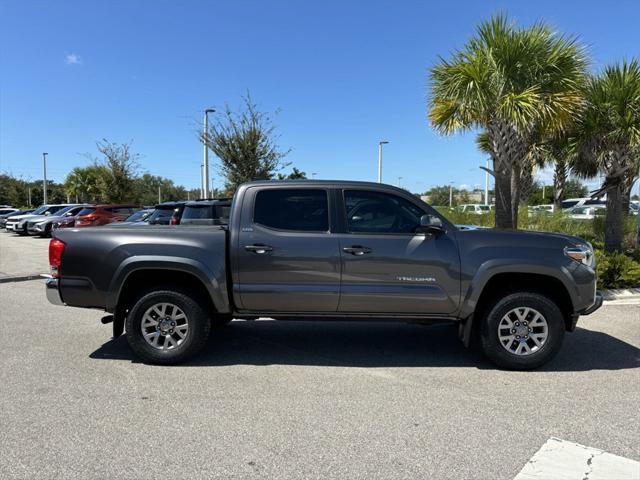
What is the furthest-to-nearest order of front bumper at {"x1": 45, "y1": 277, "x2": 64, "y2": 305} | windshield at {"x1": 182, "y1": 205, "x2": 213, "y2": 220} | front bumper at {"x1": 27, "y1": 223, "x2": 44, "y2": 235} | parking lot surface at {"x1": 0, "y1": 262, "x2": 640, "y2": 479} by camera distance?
front bumper at {"x1": 27, "y1": 223, "x2": 44, "y2": 235} < windshield at {"x1": 182, "y1": 205, "x2": 213, "y2": 220} < front bumper at {"x1": 45, "y1": 277, "x2": 64, "y2": 305} < parking lot surface at {"x1": 0, "y1": 262, "x2": 640, "y2": 479}

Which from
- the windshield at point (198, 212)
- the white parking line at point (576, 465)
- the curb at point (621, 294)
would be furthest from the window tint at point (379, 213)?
the curb at point (621, 294)

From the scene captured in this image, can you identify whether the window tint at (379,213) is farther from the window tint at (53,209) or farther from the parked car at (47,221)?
the window tint at (53,209)

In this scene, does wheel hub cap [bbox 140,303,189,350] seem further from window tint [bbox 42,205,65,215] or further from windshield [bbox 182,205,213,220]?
window tint [bbox 42,205,65,215]

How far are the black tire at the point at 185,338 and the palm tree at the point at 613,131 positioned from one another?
9.27 metres

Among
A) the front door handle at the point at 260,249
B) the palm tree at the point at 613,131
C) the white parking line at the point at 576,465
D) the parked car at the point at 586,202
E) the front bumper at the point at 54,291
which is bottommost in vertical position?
the white parking line at the point at 576,465

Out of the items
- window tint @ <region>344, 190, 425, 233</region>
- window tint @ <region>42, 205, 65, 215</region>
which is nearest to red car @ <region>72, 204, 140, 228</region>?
window tint @ <region>42, 205, 65, 215</region>

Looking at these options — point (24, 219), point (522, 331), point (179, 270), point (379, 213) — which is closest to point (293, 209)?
point (379, 213)

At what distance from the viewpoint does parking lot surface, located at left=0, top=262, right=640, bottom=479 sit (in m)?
3.15

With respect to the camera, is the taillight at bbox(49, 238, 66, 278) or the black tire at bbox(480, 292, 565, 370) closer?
the black tire at bbox(480, 292, 565, 370)

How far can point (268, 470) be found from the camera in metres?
3.05

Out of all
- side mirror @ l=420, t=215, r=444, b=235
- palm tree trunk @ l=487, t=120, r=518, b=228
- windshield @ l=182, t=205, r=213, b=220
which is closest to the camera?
side mirror @ l=420, t=215, r=444, b=235

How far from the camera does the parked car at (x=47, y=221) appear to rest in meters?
23.3

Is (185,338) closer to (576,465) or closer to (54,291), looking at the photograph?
(54,291)

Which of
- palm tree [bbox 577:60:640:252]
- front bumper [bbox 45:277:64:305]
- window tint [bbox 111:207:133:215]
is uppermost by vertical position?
palm tree [bbox 577:60:640:252]
